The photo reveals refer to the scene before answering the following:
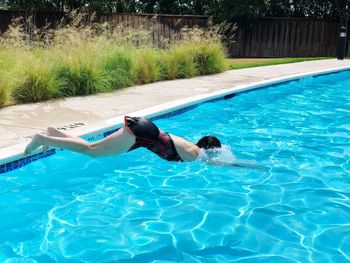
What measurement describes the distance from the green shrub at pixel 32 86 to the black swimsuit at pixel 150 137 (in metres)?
3.90

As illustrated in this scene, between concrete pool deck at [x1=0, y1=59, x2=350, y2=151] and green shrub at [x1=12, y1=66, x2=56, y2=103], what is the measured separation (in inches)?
10.8

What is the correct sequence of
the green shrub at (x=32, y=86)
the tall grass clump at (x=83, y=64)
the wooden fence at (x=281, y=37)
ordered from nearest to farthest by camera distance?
the green shrub at (x=32, y=86) → the tall grass clump at (x=83, y=64) → the wooden fence at (x=281, y=37)

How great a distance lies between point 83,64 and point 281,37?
14476 mm

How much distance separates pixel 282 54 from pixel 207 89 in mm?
12854

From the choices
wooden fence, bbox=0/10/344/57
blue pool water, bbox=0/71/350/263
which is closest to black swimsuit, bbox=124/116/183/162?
blue pool water, bbox=0/71/350/263

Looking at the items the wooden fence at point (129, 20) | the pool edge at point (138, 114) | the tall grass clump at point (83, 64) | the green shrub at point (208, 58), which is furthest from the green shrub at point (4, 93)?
the wooden fence at point (129, 20)

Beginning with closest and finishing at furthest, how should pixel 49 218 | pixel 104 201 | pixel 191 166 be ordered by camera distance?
pixel 49 218
pixel 104 201
pixel 191 166

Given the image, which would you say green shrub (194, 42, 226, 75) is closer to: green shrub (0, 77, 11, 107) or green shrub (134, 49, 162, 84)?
green shrub (134, 49, 162, 84)

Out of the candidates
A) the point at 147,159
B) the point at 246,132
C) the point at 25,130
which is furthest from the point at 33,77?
the point at 246,132

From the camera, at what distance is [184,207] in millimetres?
4379

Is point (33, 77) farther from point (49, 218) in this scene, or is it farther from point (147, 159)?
point (49, 218)

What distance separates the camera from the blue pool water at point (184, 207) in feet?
11.9

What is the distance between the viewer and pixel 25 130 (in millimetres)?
5602

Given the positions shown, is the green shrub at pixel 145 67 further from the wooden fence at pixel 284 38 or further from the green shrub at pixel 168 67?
the wooden fence at pixel 284 38
